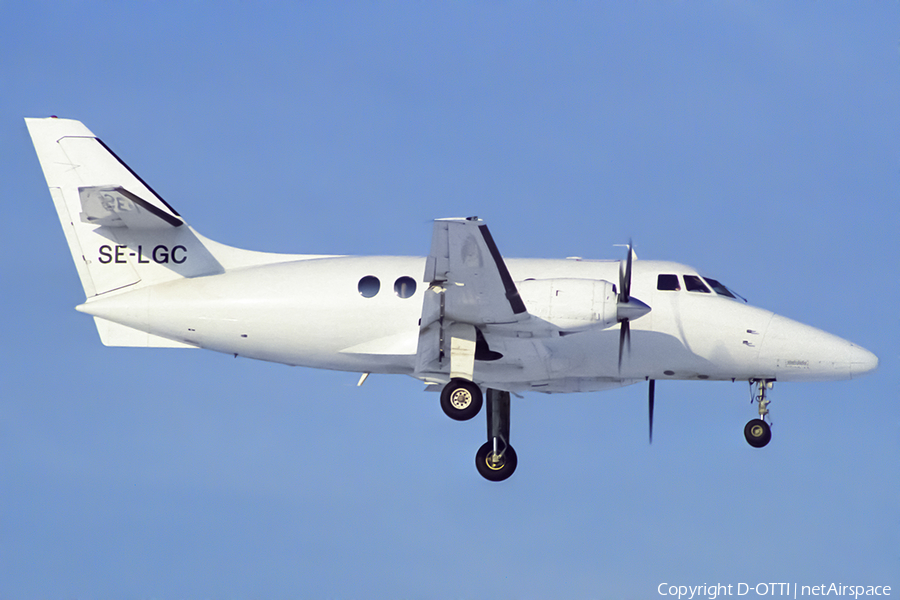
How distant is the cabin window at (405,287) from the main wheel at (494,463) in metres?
4.61

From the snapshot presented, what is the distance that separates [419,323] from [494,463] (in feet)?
14.7

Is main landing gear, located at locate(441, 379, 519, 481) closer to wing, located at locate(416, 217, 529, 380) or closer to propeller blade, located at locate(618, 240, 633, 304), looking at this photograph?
wing, located at locate(416, 217, 529, 380)

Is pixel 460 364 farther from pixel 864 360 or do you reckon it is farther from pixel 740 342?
pixel 864 360

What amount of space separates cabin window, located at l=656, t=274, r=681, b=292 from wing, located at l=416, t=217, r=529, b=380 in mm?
3583

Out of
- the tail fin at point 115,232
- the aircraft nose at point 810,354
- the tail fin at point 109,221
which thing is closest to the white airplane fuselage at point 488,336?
the aircraft nose at point 810,354

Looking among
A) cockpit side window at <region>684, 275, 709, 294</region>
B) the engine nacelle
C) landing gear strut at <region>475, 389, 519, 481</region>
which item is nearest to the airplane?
cockpit side window at <region>684, 275, 709, 294</region>

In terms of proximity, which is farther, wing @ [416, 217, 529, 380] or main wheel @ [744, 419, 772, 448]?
main wheel @ [744, 419, 772, 448]

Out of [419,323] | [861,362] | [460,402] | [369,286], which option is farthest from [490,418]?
[861,362]

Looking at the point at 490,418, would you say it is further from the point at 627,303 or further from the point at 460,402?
the point at 627,303

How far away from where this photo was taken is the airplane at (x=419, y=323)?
18.7 meters

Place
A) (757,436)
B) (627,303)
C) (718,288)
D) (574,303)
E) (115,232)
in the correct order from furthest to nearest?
(115,232), (718,288), (757,436), (627,303), (574,303)

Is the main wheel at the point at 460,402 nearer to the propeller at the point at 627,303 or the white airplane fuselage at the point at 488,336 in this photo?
the white airplane fuselage at the point at 488,336

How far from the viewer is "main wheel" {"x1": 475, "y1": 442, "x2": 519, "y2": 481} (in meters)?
21.1

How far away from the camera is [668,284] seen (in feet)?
63.9
